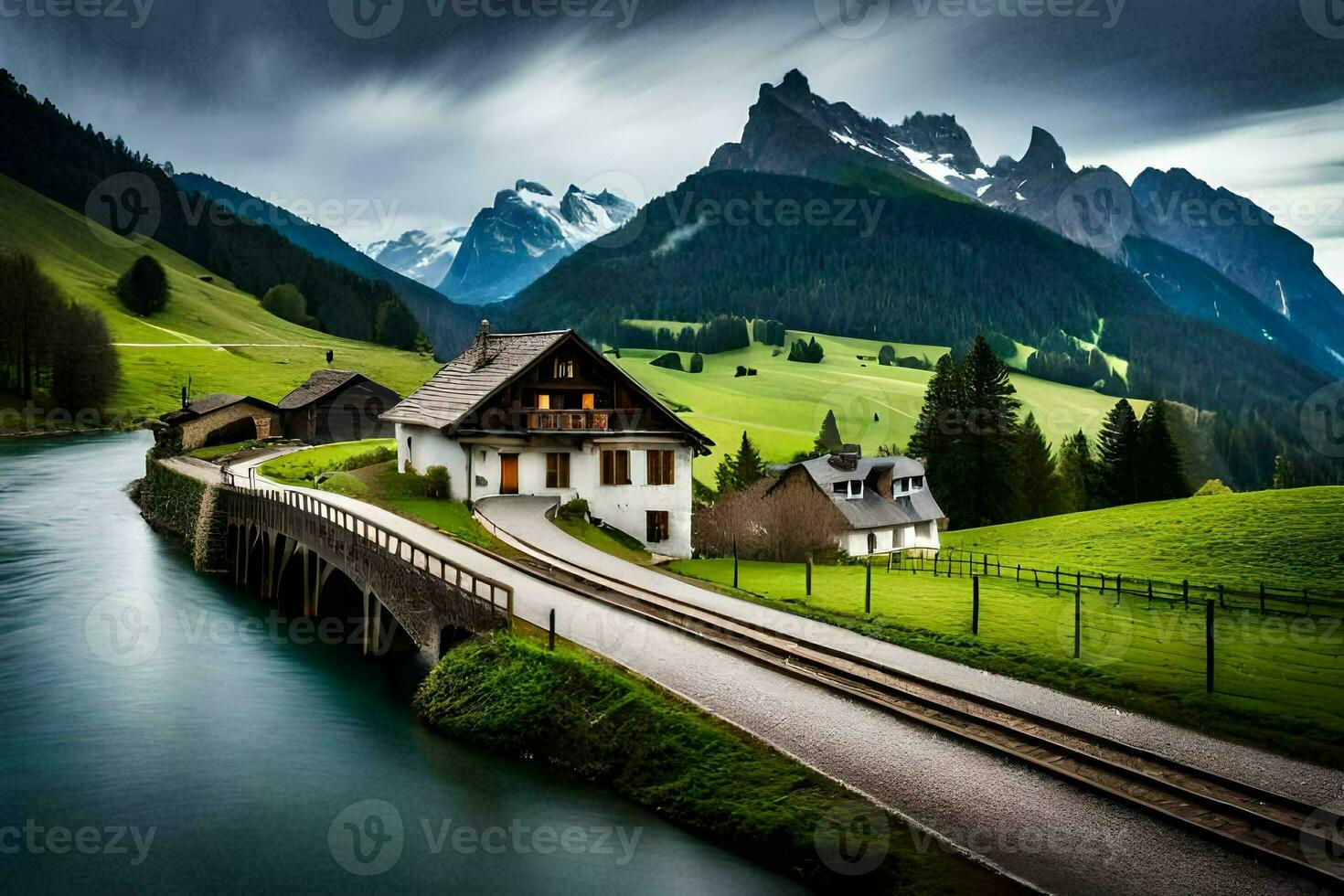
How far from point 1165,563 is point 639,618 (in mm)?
39558

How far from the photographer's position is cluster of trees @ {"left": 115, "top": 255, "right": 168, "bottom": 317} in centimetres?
15250

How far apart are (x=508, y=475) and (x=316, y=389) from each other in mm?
45979

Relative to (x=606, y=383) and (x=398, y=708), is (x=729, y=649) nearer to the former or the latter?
(x=398, y=708)

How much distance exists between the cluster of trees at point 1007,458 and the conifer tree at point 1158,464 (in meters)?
0.09

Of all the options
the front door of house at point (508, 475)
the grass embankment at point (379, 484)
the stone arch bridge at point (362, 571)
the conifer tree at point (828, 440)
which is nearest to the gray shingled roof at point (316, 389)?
the grass embankment at point (379, 484)

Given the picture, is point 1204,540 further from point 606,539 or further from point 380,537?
point 380,537

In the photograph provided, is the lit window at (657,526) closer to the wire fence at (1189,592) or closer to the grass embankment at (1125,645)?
the grass embankment at (1125,645)

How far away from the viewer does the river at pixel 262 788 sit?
1803 cm

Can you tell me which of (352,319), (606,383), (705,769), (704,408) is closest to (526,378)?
(606,383)

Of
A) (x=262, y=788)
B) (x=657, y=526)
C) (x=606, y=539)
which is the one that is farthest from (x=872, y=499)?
(x=262, y=788)

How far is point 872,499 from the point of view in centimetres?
6900

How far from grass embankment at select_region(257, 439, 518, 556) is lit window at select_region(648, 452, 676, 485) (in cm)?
950

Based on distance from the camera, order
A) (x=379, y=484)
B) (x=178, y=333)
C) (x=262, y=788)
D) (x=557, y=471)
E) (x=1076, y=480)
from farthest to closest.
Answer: (x=178, y=333)
(x=1076, y=480)
(x=379, y=484)
(x=557, y=471)
(x=262, y=788)

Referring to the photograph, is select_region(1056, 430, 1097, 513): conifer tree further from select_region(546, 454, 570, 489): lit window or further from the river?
the river
